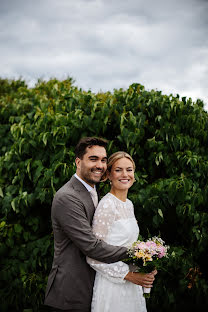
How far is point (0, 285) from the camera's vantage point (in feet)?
11.7

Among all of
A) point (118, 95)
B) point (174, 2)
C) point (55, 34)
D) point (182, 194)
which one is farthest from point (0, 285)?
point (174, 2)

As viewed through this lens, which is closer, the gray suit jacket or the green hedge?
the gray suit jacket

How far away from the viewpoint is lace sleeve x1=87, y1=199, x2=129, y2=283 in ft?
6.78

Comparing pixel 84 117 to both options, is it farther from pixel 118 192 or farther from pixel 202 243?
pixel 202 243

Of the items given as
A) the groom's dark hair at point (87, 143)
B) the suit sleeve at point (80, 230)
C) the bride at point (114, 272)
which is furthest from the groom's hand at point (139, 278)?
the groom's dark hair at point (87, 143)

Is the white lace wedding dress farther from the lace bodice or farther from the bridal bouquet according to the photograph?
the bridal bouquet

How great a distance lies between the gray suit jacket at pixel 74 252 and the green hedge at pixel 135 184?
96 centimetres

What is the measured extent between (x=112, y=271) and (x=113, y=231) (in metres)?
0.28

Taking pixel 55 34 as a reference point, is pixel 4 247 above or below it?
below

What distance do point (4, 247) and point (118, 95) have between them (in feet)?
7.76

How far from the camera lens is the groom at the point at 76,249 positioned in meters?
2.03

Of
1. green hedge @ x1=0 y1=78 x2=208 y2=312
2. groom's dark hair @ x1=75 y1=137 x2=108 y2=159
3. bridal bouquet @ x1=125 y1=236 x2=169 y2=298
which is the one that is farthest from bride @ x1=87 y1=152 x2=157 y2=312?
green hedge @ x1=0 y1=78 x2=208 y2=312

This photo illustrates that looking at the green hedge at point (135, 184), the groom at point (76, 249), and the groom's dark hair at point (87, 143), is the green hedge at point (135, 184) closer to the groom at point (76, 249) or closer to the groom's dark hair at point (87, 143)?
the groom's dark hair at point (87, 143)

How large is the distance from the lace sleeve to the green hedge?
0.98 meters
